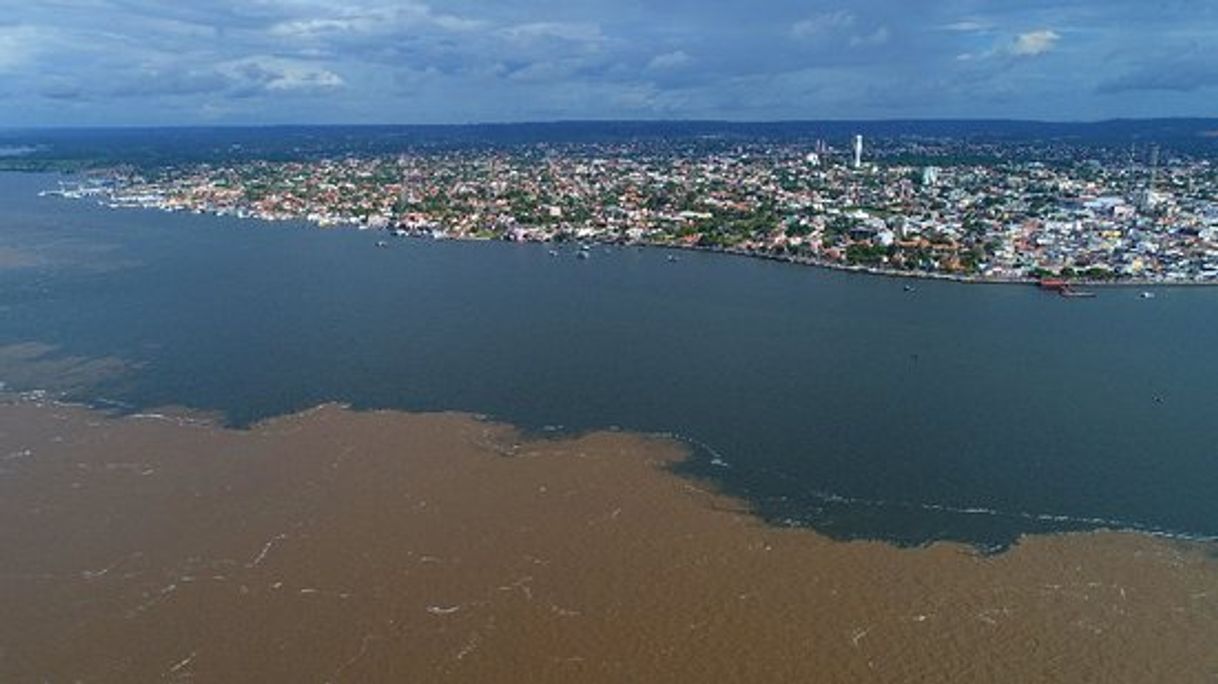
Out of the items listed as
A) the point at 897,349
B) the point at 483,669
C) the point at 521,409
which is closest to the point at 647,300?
the point at 897,349

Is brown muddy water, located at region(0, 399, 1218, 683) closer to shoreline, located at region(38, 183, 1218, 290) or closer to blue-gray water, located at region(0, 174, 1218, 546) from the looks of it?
blue-gray water, located at region(0, 174, 1218, 546)

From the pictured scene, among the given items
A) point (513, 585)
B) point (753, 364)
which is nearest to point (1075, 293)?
point (753, 364)

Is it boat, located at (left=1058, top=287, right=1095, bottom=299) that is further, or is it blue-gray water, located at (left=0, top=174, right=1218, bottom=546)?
boat, located at (left=1058, top=287, right=1095, bottom=299)

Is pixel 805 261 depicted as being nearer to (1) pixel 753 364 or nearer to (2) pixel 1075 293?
(2) pixel 1075 293

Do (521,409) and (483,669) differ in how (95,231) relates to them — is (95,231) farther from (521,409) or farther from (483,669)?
(483,669)

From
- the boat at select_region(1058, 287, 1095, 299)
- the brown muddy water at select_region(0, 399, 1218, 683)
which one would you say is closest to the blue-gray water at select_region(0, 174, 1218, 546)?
the boat at select_region(1058, 287, 1095, 299)

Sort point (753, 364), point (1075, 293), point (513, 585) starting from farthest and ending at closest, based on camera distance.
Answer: point (1075, 293)
point (753, 364)
point (513, 585)
